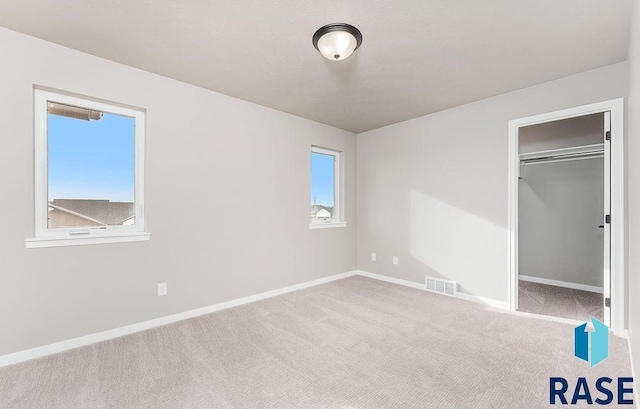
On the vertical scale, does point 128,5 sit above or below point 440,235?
above

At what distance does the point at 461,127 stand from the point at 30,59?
435cm

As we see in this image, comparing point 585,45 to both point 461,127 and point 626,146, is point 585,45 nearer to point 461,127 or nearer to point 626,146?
point 626,146

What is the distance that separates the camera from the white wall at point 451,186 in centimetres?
317

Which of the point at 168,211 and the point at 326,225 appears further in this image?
the point at 326,225

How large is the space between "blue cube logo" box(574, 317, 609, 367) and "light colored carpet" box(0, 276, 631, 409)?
6 centimetres

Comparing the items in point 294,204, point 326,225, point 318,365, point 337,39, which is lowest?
point 318,365

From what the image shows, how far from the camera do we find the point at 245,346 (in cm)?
244

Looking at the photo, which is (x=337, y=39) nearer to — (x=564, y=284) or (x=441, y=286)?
(x=441, y=286)

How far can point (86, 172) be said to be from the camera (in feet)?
8.65

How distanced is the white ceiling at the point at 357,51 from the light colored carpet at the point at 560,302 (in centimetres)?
250

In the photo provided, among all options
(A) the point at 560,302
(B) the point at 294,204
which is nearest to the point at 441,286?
(A) the point at 560,302

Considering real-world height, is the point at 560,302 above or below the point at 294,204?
below

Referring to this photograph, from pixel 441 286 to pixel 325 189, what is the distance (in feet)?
7.29

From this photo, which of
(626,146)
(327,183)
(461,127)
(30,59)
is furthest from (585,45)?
(30,59)
